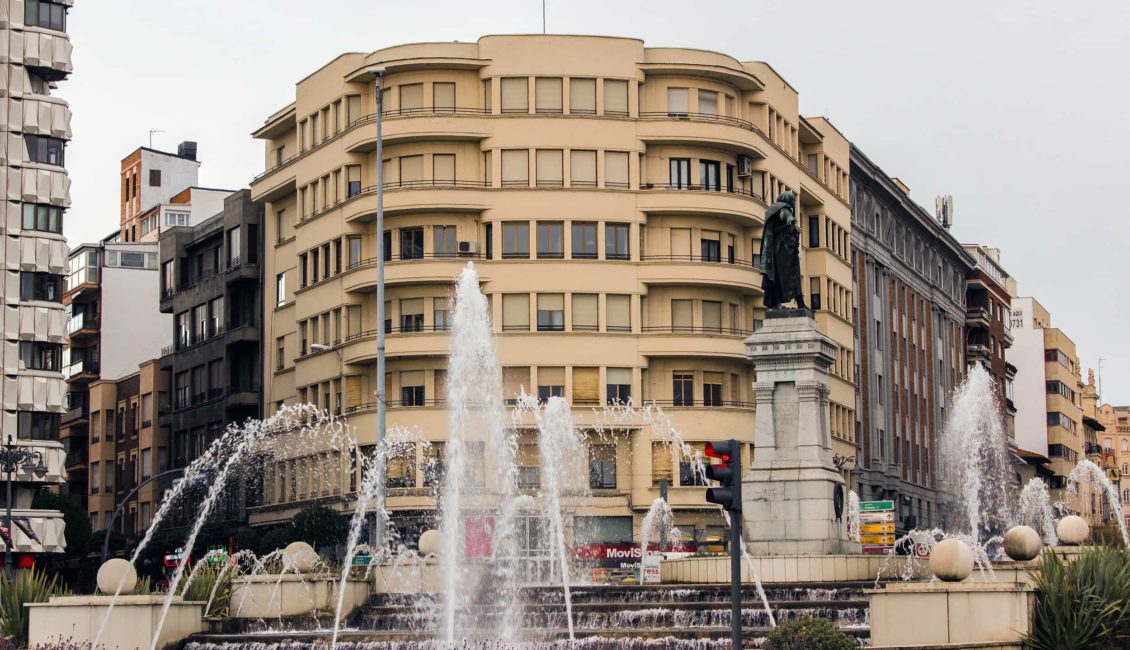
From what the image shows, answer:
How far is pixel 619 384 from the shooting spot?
248ft

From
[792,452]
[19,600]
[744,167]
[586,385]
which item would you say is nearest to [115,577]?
[19,600]

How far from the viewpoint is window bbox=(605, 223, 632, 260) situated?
76.5 metres

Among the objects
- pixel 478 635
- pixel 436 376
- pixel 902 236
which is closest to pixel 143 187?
pixel 902 236

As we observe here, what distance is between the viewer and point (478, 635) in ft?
103

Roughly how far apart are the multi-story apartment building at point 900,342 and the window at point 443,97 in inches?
1031

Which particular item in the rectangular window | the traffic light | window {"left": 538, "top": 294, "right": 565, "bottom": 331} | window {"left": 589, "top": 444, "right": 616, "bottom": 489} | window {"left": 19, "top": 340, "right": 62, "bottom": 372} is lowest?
the traffic light

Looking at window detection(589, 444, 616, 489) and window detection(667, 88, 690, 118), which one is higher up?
window detection(667, 88, 690, 118)

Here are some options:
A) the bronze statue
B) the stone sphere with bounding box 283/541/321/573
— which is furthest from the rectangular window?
the stone sphere with bounding box 283/541/321/573

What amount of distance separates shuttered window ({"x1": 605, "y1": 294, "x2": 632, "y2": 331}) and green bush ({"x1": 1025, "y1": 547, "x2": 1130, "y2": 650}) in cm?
4966

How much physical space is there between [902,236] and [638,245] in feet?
112

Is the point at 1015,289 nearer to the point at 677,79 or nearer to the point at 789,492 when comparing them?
the point at 677,79

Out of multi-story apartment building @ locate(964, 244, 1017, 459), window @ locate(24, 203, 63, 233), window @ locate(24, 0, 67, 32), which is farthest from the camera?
multi-story apartment building @ locate(964, 244, 1017, 459)

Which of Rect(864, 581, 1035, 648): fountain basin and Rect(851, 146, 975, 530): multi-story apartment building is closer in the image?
Rect(864, 581, 1035, 648): fountain basin

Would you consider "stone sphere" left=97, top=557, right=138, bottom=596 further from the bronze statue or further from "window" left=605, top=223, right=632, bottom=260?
"window" left=605, top=223, right=632, bottom=260
